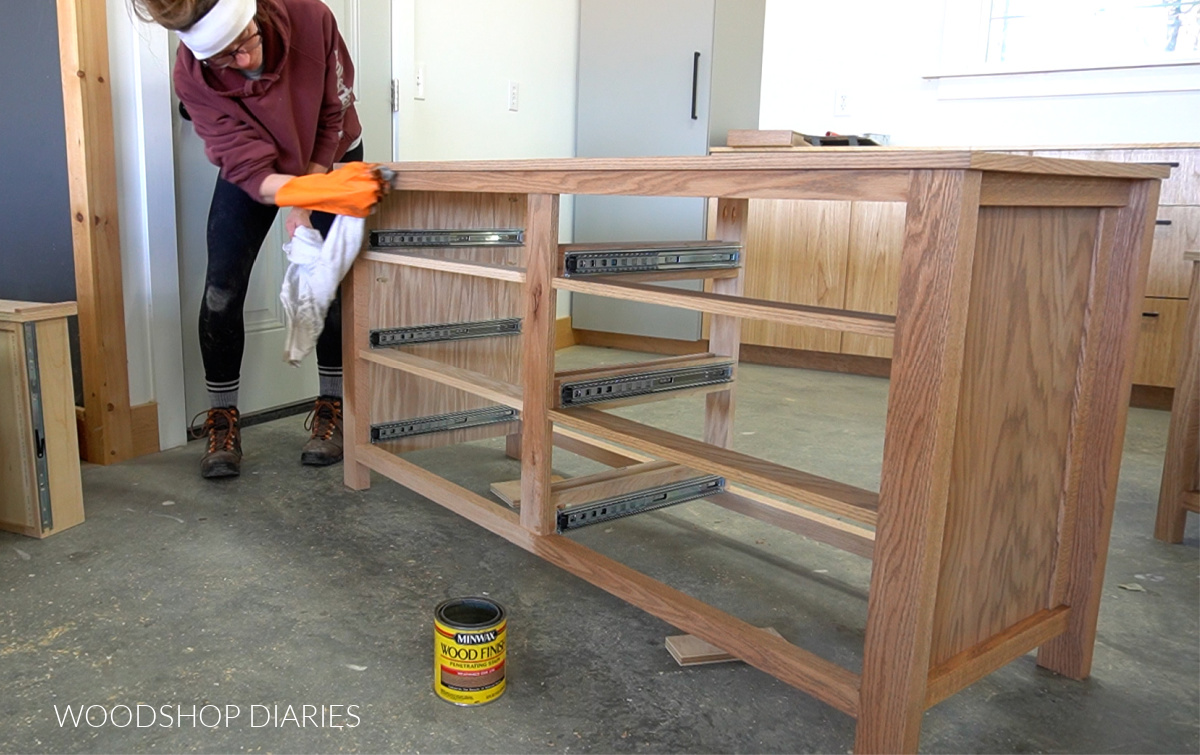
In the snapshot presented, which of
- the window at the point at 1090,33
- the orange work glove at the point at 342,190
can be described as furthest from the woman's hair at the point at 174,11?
the window at the point at 1090,33

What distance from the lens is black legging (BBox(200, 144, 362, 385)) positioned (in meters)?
2.04

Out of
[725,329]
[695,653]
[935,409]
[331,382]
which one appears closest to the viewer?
[935,409]

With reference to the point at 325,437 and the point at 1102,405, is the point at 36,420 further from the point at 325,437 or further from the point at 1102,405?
the point at 1102,405

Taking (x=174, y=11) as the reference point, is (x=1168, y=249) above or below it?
below

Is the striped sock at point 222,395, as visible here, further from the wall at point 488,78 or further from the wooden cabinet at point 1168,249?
the wooden cabinet at point 1168,249

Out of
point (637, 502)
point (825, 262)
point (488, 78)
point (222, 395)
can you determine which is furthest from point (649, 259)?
point (825, 262)

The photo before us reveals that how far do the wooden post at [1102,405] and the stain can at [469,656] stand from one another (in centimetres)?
80

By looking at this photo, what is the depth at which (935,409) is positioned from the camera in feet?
3.10

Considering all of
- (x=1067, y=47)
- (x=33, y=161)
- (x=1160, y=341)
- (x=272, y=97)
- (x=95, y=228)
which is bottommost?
(x=1160, y=341)

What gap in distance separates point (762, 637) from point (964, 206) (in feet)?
1.91

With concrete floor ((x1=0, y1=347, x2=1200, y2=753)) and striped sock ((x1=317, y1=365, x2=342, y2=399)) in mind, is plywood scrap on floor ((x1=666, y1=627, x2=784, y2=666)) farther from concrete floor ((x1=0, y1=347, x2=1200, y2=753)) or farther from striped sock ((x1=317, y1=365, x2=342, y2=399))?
striped sock ((x1=317, y1=365, x2=342, y2=399))

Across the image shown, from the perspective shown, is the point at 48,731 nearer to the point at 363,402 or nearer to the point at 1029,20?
the point at 363,402

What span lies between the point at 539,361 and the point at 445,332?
2.17ft

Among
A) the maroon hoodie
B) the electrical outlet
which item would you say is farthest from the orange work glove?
the electrical outlet
